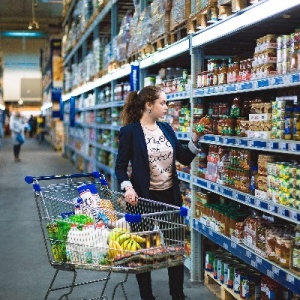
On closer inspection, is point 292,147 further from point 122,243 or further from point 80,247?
point 80,247

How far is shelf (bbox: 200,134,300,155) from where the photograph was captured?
3.42 meters

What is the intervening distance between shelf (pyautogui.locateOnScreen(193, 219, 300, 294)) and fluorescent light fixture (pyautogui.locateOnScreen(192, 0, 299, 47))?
1.55 meters

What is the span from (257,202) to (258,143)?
395mm

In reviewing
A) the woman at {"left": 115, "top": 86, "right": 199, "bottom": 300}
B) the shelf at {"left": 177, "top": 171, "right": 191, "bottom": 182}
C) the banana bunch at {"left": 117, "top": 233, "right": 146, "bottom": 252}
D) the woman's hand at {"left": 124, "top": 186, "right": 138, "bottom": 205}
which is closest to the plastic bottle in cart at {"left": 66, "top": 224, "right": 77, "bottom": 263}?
the banana bunch at {"left": 117, "top": 233, "right": 146, "bottom": 252}

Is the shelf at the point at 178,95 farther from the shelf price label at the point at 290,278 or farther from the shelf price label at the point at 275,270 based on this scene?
the shelf price label at the point at 290,278

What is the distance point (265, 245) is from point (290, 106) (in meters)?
0.93

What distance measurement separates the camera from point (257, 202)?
389 cm

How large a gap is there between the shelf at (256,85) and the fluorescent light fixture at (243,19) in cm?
38

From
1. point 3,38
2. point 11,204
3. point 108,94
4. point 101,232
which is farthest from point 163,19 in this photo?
point 3,38

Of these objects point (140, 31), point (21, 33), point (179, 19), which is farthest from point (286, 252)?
point (21, 33)

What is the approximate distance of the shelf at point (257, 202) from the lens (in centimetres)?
340

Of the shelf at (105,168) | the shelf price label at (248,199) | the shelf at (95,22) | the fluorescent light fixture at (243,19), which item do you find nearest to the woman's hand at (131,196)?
the shelf price label at (248,199)

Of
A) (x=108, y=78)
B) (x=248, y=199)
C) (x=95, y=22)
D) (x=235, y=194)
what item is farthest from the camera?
(x=95, y=22)

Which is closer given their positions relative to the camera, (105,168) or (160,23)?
(160,23)
